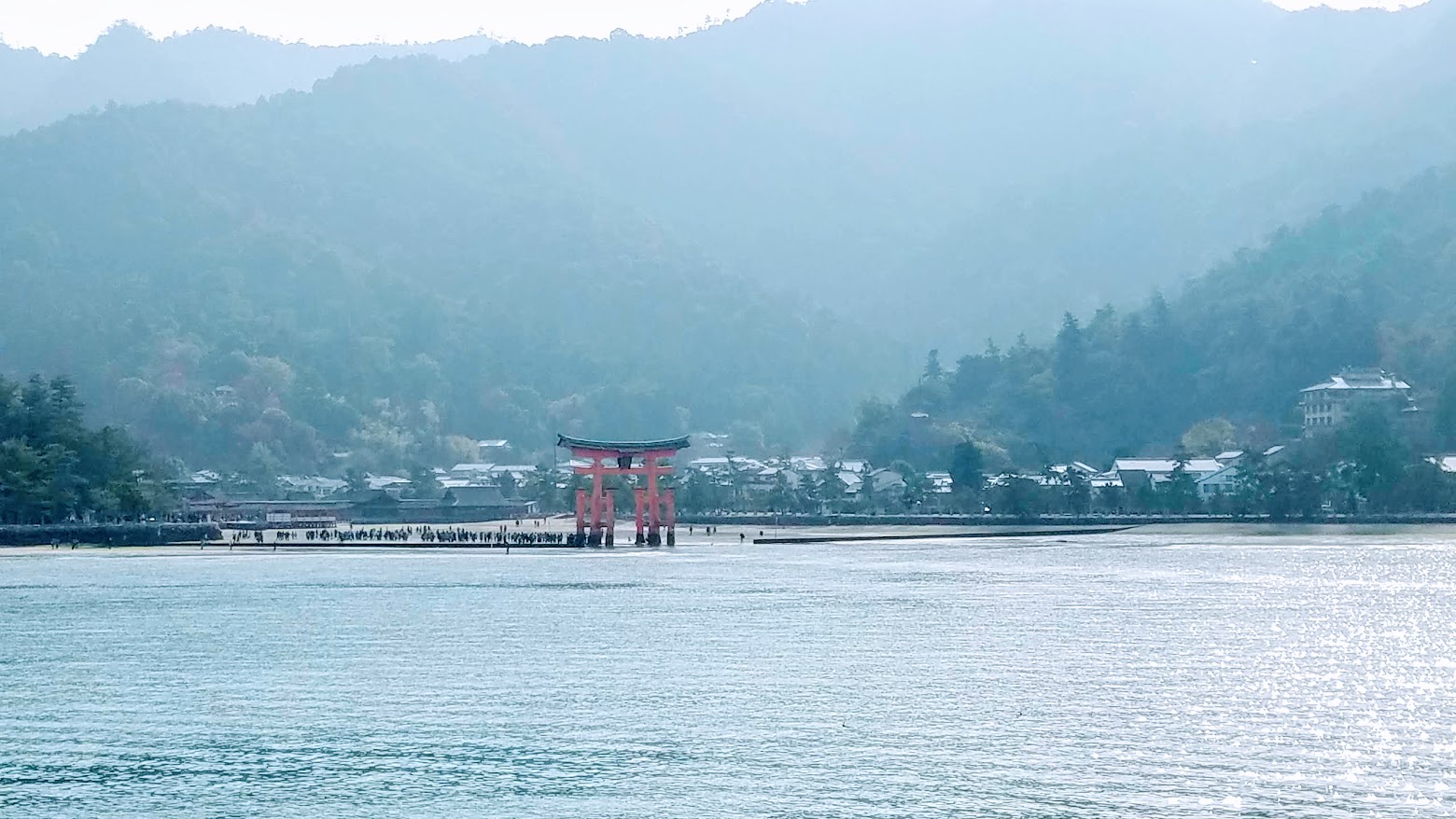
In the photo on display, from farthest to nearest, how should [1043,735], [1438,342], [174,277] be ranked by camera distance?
1. [174,277]
2. [1438,342]
3. [1043,735]

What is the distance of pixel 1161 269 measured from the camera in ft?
648

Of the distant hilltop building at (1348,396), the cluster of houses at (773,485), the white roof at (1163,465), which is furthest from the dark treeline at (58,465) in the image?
the distant hilltop building at (1348,396)

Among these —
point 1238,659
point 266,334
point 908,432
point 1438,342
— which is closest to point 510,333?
point 266,334

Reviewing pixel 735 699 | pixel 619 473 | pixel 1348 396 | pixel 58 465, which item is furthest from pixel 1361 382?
pixel 735 699

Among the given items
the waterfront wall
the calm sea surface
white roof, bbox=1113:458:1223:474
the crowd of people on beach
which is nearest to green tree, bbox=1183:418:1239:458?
white roof, bbox=1113:458:1223:474

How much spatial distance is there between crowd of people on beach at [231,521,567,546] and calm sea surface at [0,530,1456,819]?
22394 mm

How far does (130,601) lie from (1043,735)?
27.5 m

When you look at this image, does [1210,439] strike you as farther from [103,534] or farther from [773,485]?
[103,534]

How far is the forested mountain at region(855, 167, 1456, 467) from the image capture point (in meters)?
122

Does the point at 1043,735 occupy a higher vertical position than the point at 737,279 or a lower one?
lower

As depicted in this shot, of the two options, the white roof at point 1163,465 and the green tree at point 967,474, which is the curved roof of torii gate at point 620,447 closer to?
the green tree at point 967,474

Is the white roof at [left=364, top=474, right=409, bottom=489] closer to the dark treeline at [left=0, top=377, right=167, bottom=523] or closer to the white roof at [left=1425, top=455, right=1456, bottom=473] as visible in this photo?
the dark treeline at [left=0, top=377, right=167, bottom=523]

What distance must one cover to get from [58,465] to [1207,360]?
87690 mm

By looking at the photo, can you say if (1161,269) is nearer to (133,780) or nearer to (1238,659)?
(1238,659)
